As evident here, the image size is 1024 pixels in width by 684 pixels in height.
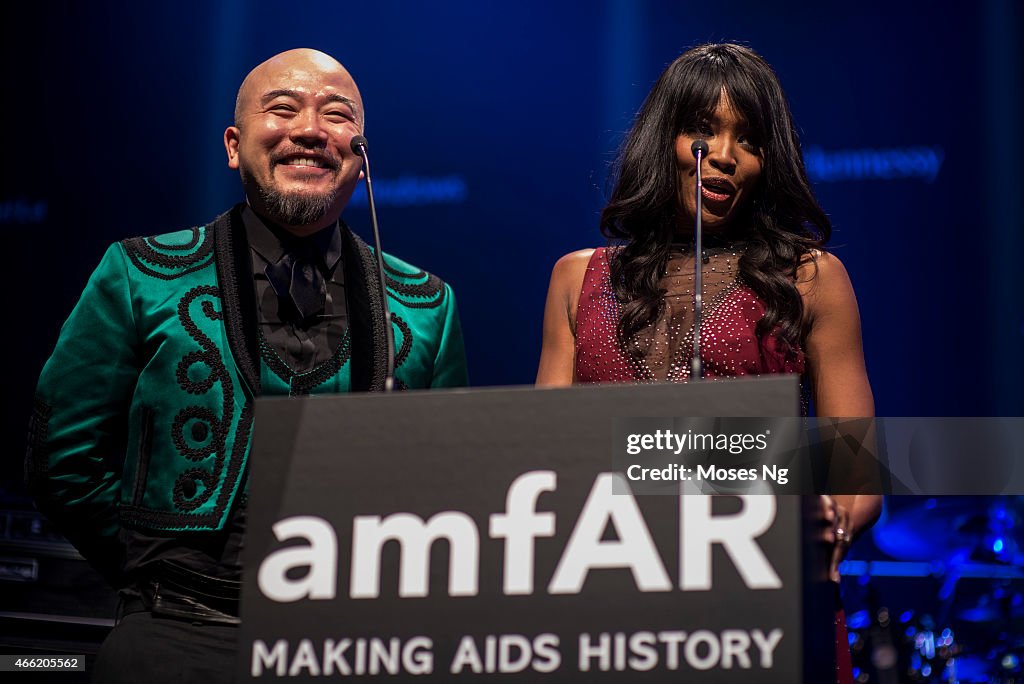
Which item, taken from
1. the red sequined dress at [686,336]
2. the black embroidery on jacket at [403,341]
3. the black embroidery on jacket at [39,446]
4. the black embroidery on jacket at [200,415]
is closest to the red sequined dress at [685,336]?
the red sequined dress at [686,336]

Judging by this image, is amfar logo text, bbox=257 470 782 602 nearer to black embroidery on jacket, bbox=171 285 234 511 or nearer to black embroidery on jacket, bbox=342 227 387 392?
black embroidery on jacket, bbox=171 285 234 511

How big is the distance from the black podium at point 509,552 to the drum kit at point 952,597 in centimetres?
245

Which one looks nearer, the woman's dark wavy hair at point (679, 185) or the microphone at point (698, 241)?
the microphone at point (698, 241)

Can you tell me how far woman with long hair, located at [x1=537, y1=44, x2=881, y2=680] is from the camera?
→ 196 cm

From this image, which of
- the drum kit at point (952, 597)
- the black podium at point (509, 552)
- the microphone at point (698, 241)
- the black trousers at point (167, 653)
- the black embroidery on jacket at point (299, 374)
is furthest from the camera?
the drum kit at point (952, 597)

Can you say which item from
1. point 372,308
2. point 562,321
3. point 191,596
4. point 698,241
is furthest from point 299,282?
point 698,241

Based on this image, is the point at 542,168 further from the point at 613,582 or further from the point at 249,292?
the point at 613,582

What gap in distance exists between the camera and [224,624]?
191 cm

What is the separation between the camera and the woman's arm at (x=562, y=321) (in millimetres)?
2115

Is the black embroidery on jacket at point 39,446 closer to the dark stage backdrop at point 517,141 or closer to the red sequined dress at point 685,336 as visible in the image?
the red sequined dress at point 685,336

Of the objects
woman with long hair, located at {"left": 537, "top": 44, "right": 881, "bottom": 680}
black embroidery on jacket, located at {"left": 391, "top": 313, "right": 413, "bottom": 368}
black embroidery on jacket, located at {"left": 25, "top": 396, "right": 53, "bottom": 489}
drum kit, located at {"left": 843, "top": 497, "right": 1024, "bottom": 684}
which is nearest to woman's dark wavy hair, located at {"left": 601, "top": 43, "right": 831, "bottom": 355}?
woman with long hair, located at {"left": 537, "top": 44, "right": 881, "bottom": 680}

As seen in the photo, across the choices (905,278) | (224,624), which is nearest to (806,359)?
(224,624)

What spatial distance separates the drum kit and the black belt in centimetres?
217

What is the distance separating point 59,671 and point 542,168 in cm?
203
